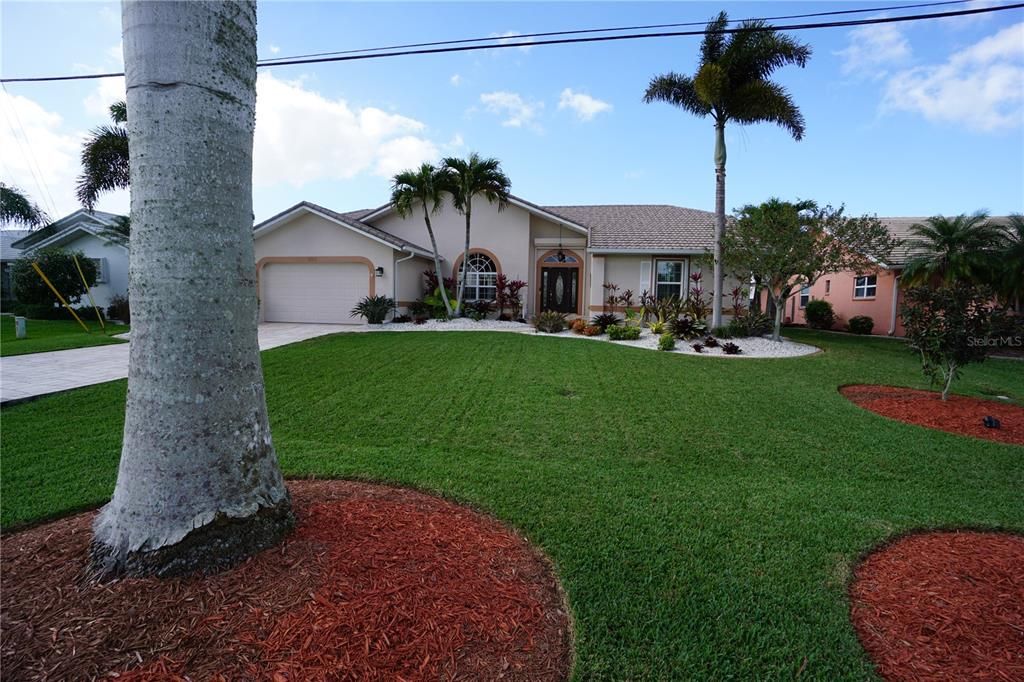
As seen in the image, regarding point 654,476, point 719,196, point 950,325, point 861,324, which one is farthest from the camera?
point 861,324

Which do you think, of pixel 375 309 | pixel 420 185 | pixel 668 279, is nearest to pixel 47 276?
pixel 375 309

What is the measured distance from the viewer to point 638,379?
340 inches

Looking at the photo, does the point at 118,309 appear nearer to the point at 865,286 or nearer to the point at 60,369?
the point at 60,369

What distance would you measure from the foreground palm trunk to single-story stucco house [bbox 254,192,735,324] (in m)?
14.9

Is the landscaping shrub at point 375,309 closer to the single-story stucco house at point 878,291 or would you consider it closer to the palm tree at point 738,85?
the palm tree at point 738,85

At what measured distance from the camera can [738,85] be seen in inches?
579

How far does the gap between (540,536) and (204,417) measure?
2.09 m

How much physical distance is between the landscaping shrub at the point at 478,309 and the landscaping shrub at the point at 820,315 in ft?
49.5

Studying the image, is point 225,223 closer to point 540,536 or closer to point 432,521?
point 432,521

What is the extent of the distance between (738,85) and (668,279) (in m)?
6.67

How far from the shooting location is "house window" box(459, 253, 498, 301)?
1939cm

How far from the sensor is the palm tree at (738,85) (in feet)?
46.4

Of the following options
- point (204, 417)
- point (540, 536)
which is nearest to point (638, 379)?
point (540, 536)

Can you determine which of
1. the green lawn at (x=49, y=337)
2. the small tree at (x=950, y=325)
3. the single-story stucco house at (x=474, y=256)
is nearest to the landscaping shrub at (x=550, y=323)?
the single-story stucco house at (x=474, y=256)
